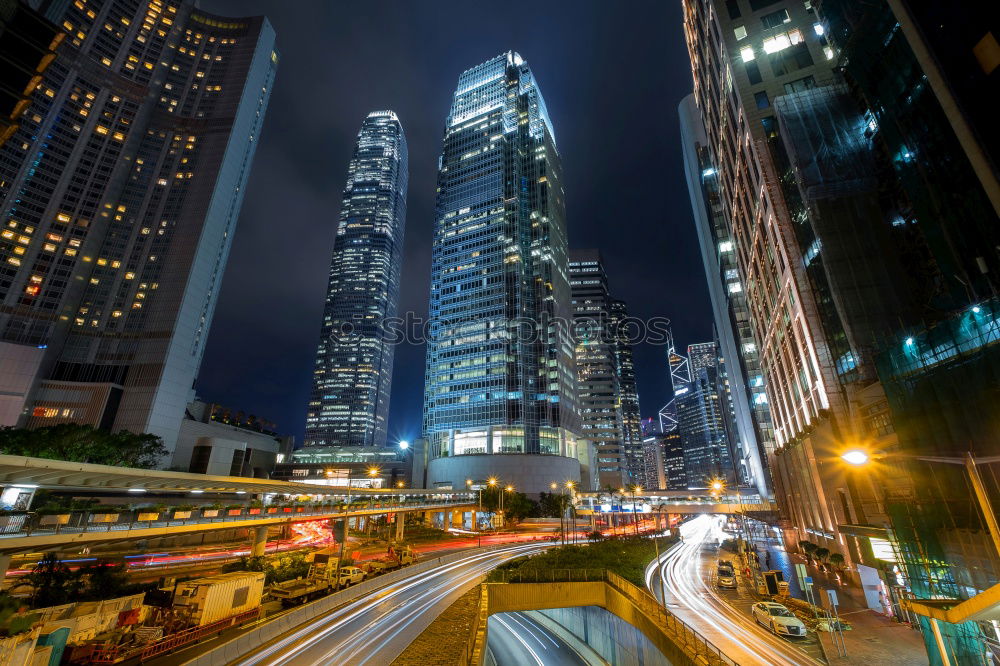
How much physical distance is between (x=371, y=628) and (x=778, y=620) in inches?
939

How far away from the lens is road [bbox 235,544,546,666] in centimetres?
2112

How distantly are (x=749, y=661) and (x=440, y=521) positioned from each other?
102304 mm

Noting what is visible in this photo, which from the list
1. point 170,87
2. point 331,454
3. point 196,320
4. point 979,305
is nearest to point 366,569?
point 979,305

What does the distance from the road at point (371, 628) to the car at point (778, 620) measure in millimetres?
20490

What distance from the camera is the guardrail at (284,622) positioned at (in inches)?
790

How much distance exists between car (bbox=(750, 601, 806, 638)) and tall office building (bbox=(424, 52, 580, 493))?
96.4 m

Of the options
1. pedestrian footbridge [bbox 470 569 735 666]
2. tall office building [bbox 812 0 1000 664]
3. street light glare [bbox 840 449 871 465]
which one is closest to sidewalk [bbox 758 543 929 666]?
tall office building [bbox 812 0 1000 664]

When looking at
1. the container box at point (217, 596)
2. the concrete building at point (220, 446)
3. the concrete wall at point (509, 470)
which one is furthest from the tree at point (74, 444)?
the concrete wall at point (509, 470)

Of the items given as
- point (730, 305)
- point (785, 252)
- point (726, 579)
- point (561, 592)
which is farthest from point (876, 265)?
point (730, 305)

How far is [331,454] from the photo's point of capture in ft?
622

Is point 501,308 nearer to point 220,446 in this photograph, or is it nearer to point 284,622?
point 220,446

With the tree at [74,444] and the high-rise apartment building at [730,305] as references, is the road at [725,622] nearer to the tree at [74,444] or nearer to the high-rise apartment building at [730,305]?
the high-rise apartment building at [730,305]

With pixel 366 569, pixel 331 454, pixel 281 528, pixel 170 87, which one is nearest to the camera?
pixel 366 569

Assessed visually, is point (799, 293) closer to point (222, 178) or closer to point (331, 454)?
point (222, 178)
